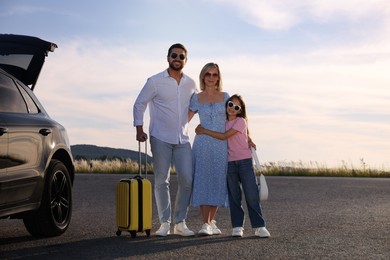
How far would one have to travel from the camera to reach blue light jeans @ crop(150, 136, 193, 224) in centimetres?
822

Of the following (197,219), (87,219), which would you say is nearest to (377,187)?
(197,219)

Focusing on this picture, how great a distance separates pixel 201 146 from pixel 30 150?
200 cm

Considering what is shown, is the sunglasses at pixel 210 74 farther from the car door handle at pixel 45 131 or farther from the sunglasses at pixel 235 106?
the car door handle at pixel 45 131

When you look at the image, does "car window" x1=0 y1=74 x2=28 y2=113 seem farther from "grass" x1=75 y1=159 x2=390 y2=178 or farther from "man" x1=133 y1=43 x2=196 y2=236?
"grass" x1=75 y1=159 x2=390 y2=178

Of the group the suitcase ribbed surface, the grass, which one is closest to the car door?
the suitcase ribbed surface

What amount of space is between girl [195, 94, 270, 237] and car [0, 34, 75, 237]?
171 centimetres

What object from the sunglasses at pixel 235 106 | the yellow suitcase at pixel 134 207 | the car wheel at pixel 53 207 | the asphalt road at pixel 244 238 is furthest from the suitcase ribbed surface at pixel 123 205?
the sunglasses at pixel 235 106

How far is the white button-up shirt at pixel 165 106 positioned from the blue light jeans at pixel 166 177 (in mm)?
119

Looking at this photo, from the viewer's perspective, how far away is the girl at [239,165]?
805cm

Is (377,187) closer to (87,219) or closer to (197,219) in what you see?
(197,219)

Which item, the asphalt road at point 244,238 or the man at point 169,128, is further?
the man at point 169,128

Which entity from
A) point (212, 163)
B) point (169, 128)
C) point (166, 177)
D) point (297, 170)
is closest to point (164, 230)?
point (166, 177)

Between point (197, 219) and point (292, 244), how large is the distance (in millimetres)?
2957

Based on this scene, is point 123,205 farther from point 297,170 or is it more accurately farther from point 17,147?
point 297,170
